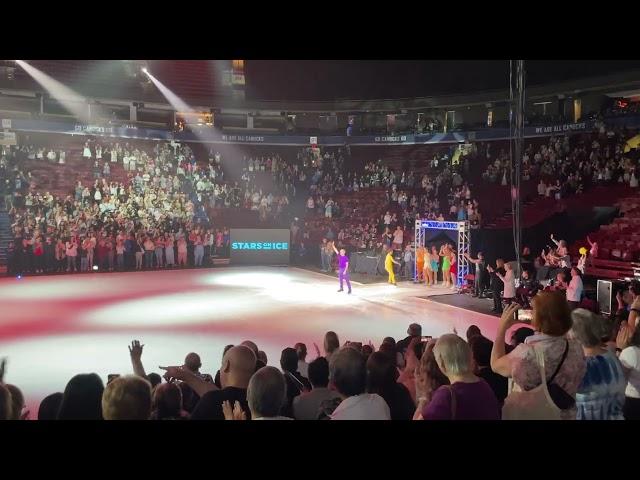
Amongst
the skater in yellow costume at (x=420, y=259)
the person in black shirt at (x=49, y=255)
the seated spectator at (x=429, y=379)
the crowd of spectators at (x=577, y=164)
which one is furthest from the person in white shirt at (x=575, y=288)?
the person in black shirt at (x=49, y=255)

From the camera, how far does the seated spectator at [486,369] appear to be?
4.44 metres

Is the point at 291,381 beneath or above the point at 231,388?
beneath

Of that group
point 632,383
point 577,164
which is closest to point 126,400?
point 632,383

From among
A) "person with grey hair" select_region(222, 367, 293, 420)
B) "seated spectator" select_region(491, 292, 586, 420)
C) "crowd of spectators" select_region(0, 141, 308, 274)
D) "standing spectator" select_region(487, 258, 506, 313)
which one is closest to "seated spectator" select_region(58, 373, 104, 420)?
"person with grey hair" select_region(222, 367, 293, 420)

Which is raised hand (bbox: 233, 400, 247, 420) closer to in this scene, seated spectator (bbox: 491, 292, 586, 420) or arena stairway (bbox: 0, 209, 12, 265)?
seated spectator (bbox: 491, 292, 586, 420)

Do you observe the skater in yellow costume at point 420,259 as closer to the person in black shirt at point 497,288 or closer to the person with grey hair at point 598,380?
the person in black shirt at point 497,288

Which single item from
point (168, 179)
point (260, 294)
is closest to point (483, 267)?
point (260, 294)

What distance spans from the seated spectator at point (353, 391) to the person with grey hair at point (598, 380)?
132 centimetres

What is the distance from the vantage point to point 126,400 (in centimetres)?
308

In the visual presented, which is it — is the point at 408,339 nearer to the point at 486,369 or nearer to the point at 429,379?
the point at 486,369

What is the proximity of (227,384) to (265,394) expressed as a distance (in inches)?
36.7

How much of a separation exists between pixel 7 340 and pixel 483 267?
11890 mm

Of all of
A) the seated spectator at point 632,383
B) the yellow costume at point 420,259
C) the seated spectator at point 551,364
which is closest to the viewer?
the seated spectator at point 551,364

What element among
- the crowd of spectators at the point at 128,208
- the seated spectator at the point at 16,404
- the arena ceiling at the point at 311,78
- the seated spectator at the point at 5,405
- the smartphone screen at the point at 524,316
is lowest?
the smartphone screen at the point at 524,316
